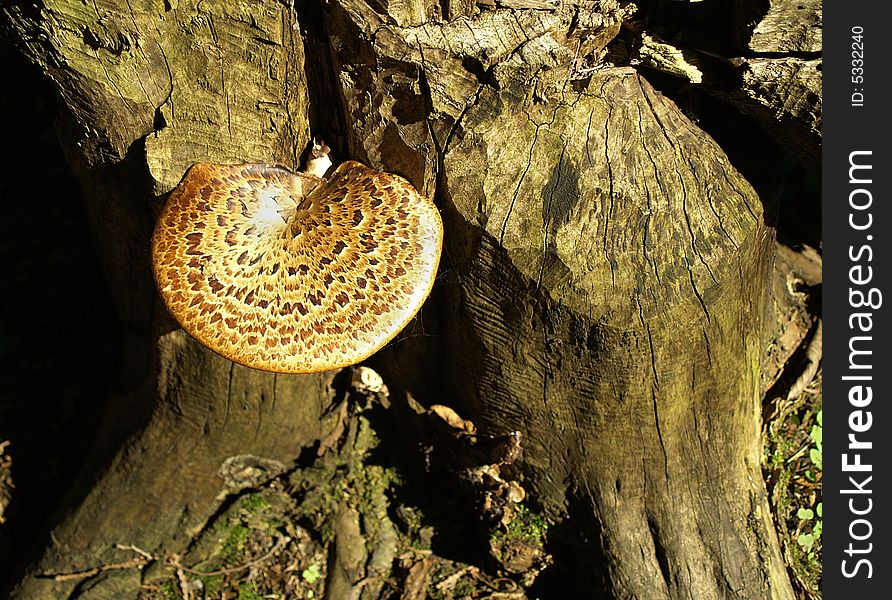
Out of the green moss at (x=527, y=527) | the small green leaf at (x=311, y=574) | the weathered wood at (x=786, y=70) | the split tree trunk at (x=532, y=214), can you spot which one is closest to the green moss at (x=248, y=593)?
the small green leaf at (x=311, y=574)

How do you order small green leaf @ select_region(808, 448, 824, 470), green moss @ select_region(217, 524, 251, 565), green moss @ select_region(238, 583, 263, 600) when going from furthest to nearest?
1. small green leaf @ select_region(808, 448, 824, 470)
2. green moss @ select_region(217, 524, 251, 565)
3. green moss @ select_region(238, 583, 263, 600)

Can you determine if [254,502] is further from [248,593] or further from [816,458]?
[816,458]

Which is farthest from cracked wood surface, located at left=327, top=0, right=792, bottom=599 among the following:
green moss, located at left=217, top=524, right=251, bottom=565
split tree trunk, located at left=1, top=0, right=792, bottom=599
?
green moss, located at left=217, top=524, right=251, bottom=565

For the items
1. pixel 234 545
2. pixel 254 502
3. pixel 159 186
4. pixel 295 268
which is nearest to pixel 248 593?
pixel 234 545

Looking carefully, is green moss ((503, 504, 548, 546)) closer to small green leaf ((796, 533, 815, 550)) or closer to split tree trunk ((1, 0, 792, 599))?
split tree trunk ((1, 0, 792, 599))

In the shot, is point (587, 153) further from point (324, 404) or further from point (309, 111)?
point (324, 404)

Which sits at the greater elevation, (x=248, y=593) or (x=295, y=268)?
(x=295, y=268)

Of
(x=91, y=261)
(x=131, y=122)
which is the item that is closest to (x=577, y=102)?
(x=131, y=122)
